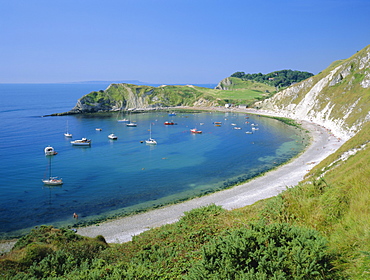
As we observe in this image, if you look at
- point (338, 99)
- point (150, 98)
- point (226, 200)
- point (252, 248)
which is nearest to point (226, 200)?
point (226, 200)

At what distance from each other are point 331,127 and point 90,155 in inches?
Answer: 2898

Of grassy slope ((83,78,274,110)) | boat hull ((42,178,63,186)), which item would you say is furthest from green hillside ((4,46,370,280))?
grassy slope ((83,78,274,110))

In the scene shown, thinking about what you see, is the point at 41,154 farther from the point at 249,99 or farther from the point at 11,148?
the point at 249,99

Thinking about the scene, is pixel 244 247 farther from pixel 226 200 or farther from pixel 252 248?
pixel 226 200

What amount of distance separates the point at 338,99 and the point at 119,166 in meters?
76.9

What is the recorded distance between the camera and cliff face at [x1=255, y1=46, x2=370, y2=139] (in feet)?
250

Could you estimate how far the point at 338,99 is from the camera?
90.9m

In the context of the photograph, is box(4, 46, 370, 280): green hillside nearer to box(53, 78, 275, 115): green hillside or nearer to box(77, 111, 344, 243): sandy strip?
box(77, 111, 344, 243): sandy strip

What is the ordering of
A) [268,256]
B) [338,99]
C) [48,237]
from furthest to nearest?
[338,99] < [48,237] < [268,256]

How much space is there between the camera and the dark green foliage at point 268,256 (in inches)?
272

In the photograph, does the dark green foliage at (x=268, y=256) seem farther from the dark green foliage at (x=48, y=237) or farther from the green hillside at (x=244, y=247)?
the dark green foliage at (x=48, y=237)

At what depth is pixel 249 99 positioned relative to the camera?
169875 mm

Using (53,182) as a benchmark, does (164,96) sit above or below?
above

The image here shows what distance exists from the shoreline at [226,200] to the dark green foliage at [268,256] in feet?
47.1
